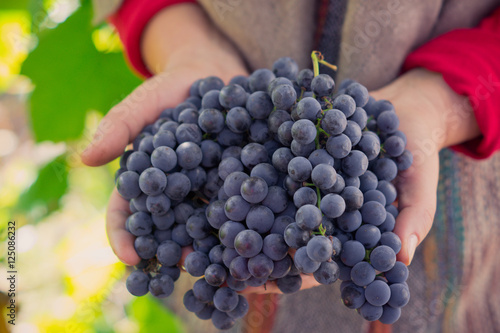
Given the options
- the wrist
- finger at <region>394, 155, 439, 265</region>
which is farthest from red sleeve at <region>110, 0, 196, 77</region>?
finger at <region>394, 155, 439, 265</region>

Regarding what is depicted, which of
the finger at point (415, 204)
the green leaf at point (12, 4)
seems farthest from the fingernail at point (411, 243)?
the green leaf at point (12, 4)

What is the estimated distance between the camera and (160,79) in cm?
81

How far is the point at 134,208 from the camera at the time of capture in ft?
2.10

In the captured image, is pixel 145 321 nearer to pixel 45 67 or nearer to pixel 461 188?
pixel 45 67

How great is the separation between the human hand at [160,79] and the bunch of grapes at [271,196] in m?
0.04

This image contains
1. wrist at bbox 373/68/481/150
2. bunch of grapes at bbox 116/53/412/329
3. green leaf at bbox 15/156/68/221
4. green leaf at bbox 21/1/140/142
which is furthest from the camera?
green leaf at bbox 15/156/68/221

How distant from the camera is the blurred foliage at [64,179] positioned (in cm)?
102

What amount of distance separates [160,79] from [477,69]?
2.19ft

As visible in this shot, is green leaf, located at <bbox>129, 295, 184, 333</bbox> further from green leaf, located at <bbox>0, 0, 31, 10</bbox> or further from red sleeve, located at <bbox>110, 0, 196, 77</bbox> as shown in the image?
green leaf, located at <bbox>0, 0, 31, 10</bbox>

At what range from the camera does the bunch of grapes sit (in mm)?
517

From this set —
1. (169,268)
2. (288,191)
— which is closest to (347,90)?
(288,191)

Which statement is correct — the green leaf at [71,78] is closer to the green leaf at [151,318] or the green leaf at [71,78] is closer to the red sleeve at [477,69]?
the green leaf at [151,318]

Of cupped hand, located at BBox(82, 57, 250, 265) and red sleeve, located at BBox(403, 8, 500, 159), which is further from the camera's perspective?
red sleeve, located at BBox(403, 8, 500, 159)

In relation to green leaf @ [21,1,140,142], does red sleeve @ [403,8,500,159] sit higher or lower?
higher
